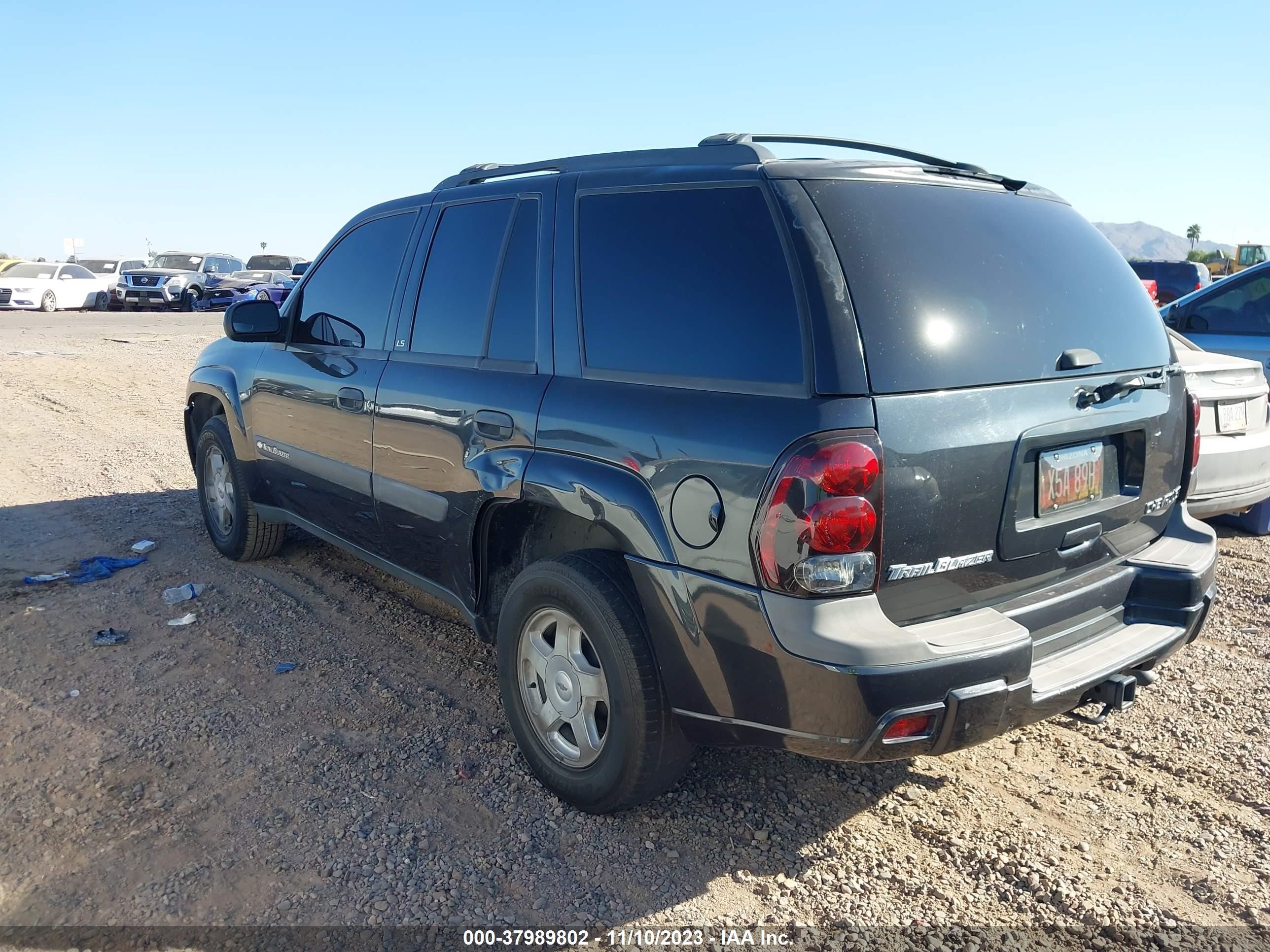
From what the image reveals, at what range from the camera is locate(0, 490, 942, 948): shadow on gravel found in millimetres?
2705

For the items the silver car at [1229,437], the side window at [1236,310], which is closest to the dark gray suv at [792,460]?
the silver car at [1229,437]

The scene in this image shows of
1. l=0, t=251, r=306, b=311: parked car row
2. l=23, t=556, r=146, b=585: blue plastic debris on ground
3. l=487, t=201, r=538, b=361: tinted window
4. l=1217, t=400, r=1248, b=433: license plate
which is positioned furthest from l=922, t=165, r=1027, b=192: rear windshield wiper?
l=0, t=251, r=306, b=311: parked car row

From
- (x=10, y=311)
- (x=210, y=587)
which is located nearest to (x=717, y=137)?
(x=210, y=587)

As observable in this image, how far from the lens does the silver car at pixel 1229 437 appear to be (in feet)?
16.9

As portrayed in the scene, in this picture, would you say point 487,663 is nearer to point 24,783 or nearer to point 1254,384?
point 24,783

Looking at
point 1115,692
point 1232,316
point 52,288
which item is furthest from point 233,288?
point 1115,692

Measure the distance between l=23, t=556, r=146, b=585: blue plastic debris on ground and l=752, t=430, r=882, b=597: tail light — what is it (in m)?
4.36

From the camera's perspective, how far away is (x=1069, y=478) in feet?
9.17

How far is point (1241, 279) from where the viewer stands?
6730 millimetres

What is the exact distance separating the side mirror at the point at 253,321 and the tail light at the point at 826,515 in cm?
320

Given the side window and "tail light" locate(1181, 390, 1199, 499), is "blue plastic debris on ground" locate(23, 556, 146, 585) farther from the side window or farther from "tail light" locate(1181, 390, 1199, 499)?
the side window

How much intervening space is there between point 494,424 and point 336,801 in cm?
135

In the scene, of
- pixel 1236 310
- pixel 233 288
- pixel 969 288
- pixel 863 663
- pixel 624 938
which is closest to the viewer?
pixel 863 663

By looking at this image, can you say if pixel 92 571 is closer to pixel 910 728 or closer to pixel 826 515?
pixel 826 515
